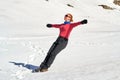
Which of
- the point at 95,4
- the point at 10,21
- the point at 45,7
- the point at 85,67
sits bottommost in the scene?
the point at 95,4

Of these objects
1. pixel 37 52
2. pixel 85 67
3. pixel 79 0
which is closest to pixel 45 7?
pixel 79 0

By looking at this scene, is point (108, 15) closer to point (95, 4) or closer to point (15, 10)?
point (95, 4)

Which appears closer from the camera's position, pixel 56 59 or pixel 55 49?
pixel 55 49

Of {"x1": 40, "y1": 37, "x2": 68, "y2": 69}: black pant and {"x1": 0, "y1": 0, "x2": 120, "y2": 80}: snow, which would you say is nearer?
{"x1": 0, "y1": 0, "x2": 120, "y2": 80}: snow

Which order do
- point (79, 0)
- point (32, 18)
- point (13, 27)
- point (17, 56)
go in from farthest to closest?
point (79, 0), point (32, 18), point (13, 27), point (17, 56)

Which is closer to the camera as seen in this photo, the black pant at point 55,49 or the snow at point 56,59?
the snow at point 56,59

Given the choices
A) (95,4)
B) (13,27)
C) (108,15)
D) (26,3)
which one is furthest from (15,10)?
(95,4)

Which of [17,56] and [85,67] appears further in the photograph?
[17,56]

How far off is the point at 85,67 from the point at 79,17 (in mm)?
23164

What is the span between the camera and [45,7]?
32.2 meters

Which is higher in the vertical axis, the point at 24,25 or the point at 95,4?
the point at 24,25

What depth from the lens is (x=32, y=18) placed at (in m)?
27.0

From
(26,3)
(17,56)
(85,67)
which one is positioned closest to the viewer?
(85,67)

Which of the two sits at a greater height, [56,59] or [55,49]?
[55,49]
